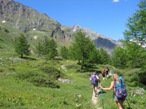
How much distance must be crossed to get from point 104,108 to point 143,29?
86.9 ft

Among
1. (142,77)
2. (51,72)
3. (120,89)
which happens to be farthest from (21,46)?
(120,89)

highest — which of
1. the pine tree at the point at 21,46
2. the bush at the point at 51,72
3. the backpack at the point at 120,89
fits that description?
the pine tree at the point at 21,46

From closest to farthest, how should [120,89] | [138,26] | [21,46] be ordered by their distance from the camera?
[120,89] < [138,26] < [21,46]

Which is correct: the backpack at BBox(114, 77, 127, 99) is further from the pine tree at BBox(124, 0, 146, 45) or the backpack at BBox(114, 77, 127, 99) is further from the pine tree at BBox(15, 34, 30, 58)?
the pine tree at BBox(15, 34, 30, 58)

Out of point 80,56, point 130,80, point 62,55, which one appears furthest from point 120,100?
point 62,55

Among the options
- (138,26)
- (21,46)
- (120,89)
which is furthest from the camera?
(21,46)

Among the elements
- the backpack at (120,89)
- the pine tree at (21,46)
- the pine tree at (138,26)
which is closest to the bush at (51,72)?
the pine tree at (138,26)

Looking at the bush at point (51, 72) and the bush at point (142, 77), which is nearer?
the bush at point (51, 72)

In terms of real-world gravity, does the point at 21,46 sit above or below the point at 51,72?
above

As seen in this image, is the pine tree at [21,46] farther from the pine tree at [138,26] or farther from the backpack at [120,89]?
the backpack at [120,89]

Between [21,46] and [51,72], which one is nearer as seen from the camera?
[51,72]

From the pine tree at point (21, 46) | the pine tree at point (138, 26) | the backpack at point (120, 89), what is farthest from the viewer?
the pine tree at point (21, 46)

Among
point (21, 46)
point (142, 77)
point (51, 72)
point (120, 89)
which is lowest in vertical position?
point (51, 72)

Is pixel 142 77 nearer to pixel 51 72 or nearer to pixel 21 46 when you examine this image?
pixel 51 72
